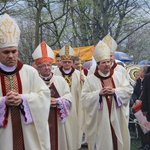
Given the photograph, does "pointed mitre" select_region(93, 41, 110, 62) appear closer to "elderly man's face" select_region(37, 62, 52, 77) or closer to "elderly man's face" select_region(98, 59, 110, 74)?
"elderly man's face" select_region(98, 59, 110, 74)

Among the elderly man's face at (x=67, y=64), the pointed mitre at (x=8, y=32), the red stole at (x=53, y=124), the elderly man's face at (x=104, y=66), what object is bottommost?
the red stole at (x=53, y=124)

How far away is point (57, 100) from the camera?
5.89 m

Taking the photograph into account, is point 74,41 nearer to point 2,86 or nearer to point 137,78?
point 137,78

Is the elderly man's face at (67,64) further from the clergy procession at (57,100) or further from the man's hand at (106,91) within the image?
the man's hand at (106,91)

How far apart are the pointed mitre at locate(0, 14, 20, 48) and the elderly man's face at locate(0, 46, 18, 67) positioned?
Answer: 7 cm

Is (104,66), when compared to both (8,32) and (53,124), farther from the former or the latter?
(8,32)

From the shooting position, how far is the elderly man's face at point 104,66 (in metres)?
6.51

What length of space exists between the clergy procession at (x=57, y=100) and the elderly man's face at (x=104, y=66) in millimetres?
19

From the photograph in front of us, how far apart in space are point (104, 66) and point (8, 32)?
7.55 ft

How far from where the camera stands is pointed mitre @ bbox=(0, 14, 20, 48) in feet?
15.0

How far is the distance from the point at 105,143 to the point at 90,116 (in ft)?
1.88

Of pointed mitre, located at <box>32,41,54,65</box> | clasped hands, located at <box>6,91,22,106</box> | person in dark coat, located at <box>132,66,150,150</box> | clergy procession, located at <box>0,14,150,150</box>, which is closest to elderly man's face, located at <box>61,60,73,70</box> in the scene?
clergy procession, located at <box>0,14,150,150</box>

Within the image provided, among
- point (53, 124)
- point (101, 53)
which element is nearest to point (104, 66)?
point (101, 53)

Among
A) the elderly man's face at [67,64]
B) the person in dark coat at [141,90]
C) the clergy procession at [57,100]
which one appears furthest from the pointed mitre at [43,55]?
the person in dark coat at [141,90]
